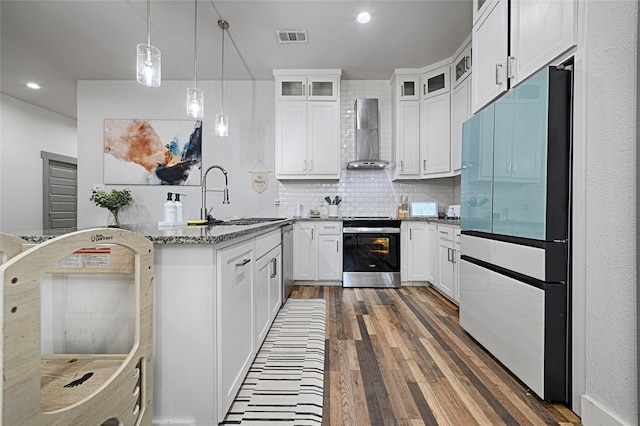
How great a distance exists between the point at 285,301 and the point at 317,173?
1.84 metres

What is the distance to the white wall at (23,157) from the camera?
5242 millimetres

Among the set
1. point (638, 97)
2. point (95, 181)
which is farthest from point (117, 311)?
point (95, 181)

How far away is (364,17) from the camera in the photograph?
3.18 metres

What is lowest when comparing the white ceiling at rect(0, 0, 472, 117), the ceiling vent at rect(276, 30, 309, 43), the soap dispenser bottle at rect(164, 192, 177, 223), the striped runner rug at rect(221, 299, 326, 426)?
the striped runner rug at rect(221, 299, 326, 426)

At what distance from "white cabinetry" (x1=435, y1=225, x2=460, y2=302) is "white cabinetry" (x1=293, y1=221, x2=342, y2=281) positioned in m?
1.21

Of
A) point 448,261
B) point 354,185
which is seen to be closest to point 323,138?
point 354,185

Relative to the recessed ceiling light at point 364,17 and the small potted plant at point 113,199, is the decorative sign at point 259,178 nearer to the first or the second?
the small potted plant at point 113,199

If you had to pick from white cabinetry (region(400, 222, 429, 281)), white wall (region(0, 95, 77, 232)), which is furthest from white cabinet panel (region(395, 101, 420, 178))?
white wall (region(0, 95, 77, 232))

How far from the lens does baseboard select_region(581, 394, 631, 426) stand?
130 centimetres

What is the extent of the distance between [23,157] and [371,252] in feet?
20.0

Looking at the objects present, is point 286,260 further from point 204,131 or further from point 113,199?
point 113,199

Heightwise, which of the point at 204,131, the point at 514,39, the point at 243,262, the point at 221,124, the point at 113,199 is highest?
the point at 204,131

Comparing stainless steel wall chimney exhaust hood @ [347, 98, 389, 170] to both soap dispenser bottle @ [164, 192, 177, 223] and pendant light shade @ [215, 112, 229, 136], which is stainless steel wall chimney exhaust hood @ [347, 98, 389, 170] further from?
soap dispenser bottle @ [164, 192, 177, 223]

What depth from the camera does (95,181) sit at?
475 cm
